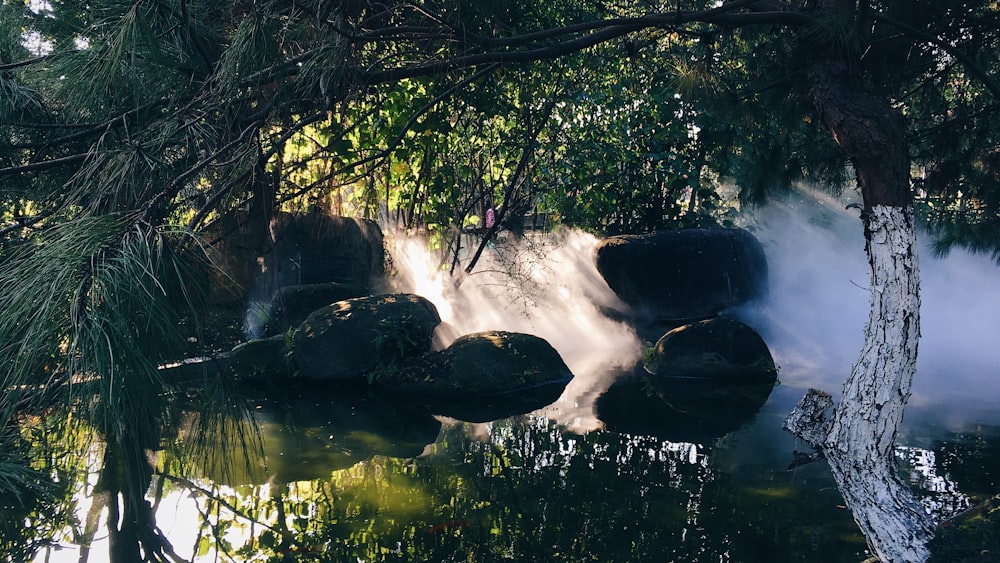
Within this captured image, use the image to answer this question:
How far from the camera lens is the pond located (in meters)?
4.14

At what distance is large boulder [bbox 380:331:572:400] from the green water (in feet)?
4.12

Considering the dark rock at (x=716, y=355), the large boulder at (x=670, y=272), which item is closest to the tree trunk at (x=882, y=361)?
the dark rock at (x=716, y=355)

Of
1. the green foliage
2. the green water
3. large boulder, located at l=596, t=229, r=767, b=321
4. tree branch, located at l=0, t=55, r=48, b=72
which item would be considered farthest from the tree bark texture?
large boulder, located at l=596, t=229, r=767, b=321

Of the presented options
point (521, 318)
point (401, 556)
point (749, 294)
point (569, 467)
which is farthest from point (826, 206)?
point (401, 556)

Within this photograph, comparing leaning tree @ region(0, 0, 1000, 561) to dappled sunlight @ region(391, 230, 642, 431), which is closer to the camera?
leaning tree @ region(0, 0, 1000, 561)

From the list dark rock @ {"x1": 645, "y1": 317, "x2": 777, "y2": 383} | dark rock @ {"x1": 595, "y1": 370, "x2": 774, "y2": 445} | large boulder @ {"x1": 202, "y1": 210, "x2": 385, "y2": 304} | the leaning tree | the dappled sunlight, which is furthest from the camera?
the dappled sunlight

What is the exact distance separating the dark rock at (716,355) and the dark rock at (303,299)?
4222mm

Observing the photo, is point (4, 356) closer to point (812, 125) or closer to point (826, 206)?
point (812, 125)

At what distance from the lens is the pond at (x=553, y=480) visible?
4.14 m

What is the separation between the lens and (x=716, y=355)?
28.7 ft

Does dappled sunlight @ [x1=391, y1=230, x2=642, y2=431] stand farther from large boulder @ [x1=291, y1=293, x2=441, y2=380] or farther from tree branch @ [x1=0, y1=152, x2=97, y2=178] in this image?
tree branch @ [x1=0, y1=152, x2=97, y2=178]

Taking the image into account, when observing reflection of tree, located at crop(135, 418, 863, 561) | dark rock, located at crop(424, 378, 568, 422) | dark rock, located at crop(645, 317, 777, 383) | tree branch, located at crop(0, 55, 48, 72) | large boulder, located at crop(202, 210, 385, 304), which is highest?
large boulder, located at crop(202, 210, 385, 304)

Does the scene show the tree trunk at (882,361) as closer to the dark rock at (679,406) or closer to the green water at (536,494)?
the green water at (536,494)

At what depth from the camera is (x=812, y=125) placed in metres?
5.09
